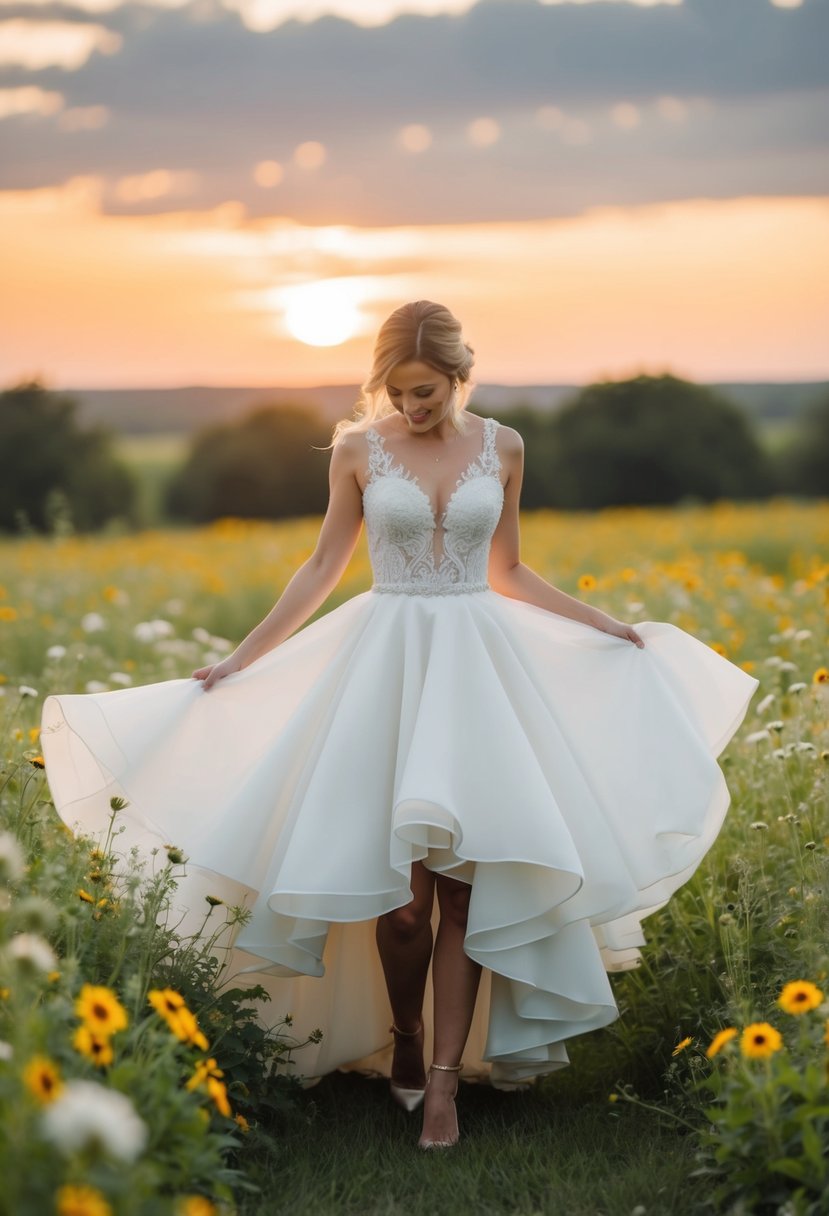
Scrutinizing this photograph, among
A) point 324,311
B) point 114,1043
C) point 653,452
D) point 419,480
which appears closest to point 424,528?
point 419,480

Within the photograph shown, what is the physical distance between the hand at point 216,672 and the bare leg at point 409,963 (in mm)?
959

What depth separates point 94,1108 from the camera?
1.78 meters

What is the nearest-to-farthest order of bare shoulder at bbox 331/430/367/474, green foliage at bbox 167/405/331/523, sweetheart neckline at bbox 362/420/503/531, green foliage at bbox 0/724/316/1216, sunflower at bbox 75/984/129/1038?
1. green foliage at bbox 0/724/316/1216
2. sunflower at bbox 75/984/129/1038
3. sweetheart neckline at bbox 362/420/503/531
4. bare shoulder at bbox 331/430/367/474
5. green foliage at bbox 167/405/331/523

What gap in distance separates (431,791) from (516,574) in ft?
4.33

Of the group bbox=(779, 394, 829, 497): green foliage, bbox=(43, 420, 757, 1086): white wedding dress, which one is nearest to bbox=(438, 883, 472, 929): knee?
bbox=(43, 420, 757, 1086): white wedding dress

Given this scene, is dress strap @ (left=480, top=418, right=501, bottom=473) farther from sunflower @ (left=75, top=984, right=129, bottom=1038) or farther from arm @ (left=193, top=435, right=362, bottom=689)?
sunflower @ (left=75, top=984, right=129, bottom=1038)

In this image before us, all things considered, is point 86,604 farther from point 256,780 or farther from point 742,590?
point 256,780

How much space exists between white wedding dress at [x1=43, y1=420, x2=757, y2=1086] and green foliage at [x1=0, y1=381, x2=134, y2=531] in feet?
121

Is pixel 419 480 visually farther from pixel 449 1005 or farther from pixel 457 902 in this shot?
pixel 449 1005

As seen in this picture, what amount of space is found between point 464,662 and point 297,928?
97cm

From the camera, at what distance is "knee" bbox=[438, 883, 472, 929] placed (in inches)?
146

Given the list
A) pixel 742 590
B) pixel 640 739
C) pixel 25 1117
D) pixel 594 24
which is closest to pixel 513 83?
pixel 594 24

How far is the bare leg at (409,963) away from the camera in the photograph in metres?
3.78

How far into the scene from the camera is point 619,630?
14.4ft
